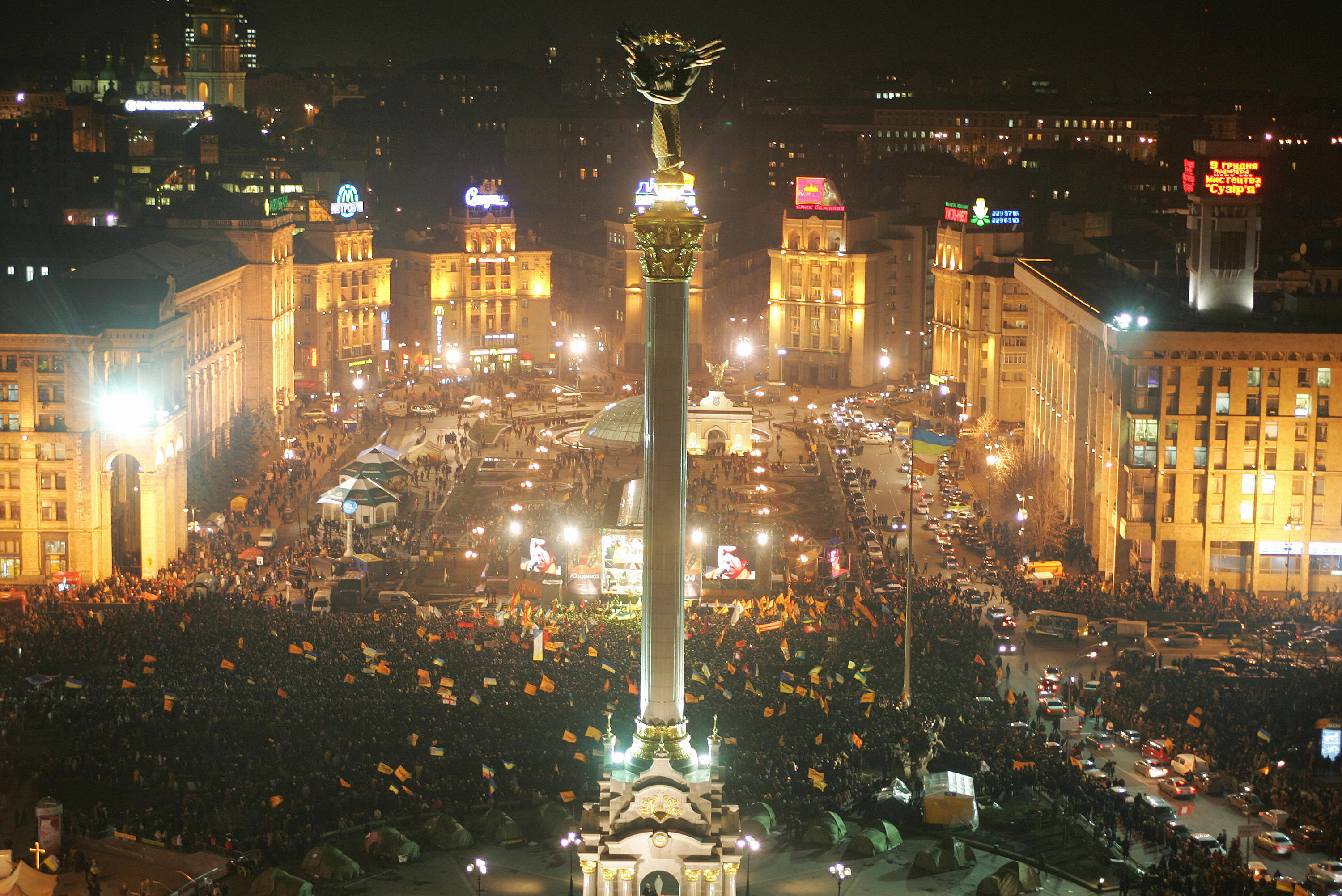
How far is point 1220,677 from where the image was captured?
238 ft

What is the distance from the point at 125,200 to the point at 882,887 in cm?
13815

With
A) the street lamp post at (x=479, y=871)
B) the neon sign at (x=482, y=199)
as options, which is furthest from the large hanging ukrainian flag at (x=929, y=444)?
the neon sign at (x=482, y=199)

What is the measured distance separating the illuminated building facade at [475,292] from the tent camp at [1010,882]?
367ft

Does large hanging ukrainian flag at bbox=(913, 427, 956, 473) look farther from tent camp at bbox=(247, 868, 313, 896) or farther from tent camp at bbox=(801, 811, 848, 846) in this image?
tent camp at bbox=(247, 868, 313, 896)

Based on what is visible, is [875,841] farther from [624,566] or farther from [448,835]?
[624,566]

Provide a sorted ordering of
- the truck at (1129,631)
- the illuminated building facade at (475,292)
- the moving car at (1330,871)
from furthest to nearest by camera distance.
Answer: the illuminated building facade at (475,292), the truck at (1129,631), the moving car at (1330,871)

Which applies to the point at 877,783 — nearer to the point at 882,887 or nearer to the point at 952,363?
the point at 882,887

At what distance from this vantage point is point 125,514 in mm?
99625

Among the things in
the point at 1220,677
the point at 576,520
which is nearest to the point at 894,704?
the point at 1220,677

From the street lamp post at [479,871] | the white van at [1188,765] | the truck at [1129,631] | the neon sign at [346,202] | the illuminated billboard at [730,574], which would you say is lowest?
the street lamp post at [479,871]

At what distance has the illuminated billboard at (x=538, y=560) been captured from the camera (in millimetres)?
88688

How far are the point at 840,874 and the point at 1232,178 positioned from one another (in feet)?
173

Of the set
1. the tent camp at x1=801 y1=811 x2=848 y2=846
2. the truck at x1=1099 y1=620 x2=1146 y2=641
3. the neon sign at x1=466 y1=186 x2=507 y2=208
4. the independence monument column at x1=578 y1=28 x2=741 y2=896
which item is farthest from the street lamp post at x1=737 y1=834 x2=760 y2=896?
the neon sign at x1=466 y1=186 x2=507 y2=208

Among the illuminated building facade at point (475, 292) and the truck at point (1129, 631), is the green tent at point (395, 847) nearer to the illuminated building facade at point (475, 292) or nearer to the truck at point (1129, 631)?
the truck at point (1129, 631)
